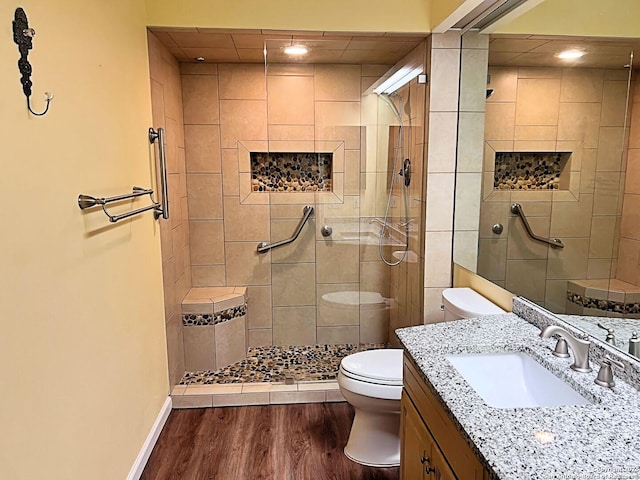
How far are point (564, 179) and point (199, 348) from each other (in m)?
2.57

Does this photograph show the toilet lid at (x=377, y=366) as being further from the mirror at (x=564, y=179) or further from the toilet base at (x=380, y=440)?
the mirror at (x=564, y=179)

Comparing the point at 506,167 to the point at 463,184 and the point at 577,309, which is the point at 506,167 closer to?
the point at 463,184

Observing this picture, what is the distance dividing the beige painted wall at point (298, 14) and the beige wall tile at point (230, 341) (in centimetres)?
200

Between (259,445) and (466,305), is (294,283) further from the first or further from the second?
(466,305)

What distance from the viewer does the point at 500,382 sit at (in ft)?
5.58

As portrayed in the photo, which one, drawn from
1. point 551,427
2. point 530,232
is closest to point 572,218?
point 530,232

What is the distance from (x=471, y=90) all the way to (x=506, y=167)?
59cm

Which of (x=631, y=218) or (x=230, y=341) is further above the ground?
(x=631, y=218)

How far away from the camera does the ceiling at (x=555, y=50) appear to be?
1647mm

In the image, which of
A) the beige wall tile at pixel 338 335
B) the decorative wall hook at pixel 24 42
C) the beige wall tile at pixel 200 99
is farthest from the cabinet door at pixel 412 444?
the beige wall tile at pixel 200 99

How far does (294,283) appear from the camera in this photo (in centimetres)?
362

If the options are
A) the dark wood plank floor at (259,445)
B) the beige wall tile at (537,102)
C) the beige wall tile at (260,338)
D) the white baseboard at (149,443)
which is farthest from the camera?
the beige wall tile at (260,338)

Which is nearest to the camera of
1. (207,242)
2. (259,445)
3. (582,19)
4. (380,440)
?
(582,19)

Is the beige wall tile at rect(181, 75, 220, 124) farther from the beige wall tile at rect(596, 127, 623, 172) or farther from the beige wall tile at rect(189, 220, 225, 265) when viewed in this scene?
the beige wall tile at rect(596, 127, 623, 172)
